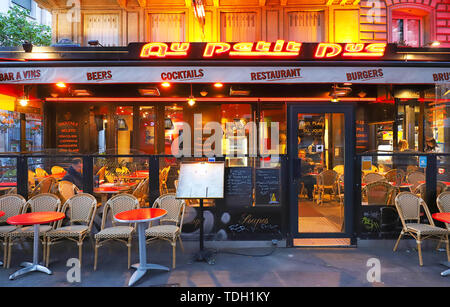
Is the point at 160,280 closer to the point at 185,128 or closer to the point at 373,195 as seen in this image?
the point at 373,195

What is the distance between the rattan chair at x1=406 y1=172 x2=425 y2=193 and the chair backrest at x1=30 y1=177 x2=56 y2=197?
8.45 meters

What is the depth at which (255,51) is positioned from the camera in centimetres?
626

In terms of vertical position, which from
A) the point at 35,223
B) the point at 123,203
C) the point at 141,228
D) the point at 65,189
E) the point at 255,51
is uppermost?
the point at 255,51

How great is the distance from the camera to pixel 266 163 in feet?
18.7

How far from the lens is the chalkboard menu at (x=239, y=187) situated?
568cm

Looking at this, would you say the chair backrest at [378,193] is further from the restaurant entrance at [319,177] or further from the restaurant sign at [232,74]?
the restaurant sign at [232,74]

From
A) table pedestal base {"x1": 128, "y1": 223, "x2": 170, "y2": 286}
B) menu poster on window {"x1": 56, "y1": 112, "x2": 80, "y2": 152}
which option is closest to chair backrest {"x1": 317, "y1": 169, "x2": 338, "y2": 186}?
table pedestal base {"x1": 128, "y1": 223, "x2": 170, "y2": 286}

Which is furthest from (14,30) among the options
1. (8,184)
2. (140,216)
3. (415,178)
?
(415,178)

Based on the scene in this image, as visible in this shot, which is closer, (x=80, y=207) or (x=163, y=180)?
(x=80, y=207)

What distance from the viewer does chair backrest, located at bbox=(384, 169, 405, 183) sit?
6.91 meters

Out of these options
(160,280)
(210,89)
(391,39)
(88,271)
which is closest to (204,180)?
(160,280)

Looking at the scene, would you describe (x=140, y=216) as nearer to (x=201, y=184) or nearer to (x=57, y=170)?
(x=201, y=184)

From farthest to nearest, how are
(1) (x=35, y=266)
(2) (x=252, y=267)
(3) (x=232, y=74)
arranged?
(3) (x=232, y=74)
(2) (x=252, y=267)
(1) (x=35, y=266)

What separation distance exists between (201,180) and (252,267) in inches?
66.8
